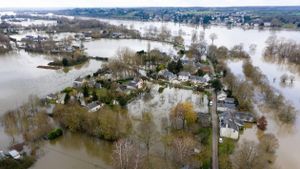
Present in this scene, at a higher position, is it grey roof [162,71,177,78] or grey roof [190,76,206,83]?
grey roof [162,71,177,78]

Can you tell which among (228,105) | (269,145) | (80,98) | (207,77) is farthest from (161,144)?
(207,77)

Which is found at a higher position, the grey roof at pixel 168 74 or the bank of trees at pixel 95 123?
the grey roof at pixel 168 74

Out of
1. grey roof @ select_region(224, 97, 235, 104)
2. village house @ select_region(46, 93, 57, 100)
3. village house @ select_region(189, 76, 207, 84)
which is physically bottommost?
grey roof @ select_region(224, 97, 235, 104)

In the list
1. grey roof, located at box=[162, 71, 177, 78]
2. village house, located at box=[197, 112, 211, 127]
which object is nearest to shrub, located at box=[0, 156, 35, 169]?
village house, located at box=[197, 112, 211, 127]

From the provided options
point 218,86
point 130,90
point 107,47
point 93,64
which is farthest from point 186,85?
point 107,47

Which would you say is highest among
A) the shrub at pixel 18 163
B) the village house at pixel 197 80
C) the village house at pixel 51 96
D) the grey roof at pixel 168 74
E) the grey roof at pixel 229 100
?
the grey roof at pixel 168 74

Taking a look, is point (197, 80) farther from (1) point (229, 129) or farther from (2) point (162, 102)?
(1) point (229, 129)

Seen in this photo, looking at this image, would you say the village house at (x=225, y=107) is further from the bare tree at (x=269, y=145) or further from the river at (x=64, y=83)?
the bare tree at (x=269, y=145)

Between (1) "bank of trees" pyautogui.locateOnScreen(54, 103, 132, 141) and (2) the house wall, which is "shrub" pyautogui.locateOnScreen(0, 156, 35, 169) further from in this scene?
(2) the house wall

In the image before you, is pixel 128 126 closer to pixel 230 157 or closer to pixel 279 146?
pixel 230 157

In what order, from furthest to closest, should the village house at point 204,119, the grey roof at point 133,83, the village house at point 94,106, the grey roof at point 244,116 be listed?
1. the grey roof at point 133,83
2. the village house at point 94,106
3. the grey roof at point 244,116
4. the village house at point 204,119

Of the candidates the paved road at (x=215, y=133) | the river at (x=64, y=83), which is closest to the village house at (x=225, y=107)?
the paved road at (x=215, y=133)
